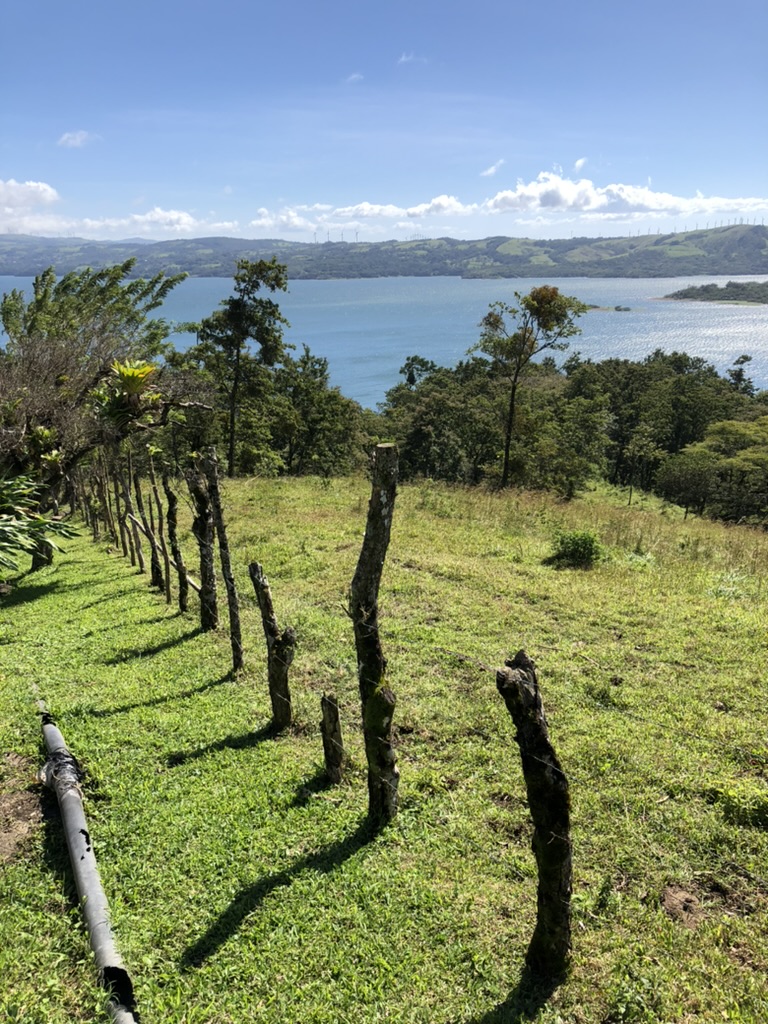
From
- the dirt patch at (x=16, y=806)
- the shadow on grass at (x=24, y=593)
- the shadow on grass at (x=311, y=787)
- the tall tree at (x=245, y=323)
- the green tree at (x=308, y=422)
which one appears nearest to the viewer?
the dirt patch at (x=16, y=806)

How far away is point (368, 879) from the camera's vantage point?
3.59 meters

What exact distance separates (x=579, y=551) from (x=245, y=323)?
1627 cm

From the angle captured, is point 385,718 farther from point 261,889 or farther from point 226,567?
point 226,567

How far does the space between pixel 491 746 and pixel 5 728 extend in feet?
14.0

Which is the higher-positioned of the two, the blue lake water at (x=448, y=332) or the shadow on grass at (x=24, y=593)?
the blue lake water at (x=448, y=332)

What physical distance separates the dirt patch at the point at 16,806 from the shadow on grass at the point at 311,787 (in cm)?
179

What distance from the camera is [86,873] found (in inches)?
137

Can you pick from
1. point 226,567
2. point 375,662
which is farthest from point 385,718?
point 226,567

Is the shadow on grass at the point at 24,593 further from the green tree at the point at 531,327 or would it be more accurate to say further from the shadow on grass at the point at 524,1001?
the green tree at the point at 531,327

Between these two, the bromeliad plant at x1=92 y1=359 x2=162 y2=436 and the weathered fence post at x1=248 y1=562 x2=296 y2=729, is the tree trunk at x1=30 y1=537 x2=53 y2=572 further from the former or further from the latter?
the weathered fence post at x1=248 y1=562 x2=296 y2=729

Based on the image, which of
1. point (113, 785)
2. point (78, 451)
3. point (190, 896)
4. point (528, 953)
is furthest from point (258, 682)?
point (78, 451)

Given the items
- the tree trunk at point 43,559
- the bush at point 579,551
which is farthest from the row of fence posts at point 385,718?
the tree trunk at point 43,559

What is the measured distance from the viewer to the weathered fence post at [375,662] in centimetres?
370

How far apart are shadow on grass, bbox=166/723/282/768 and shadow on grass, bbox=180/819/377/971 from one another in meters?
1.40
